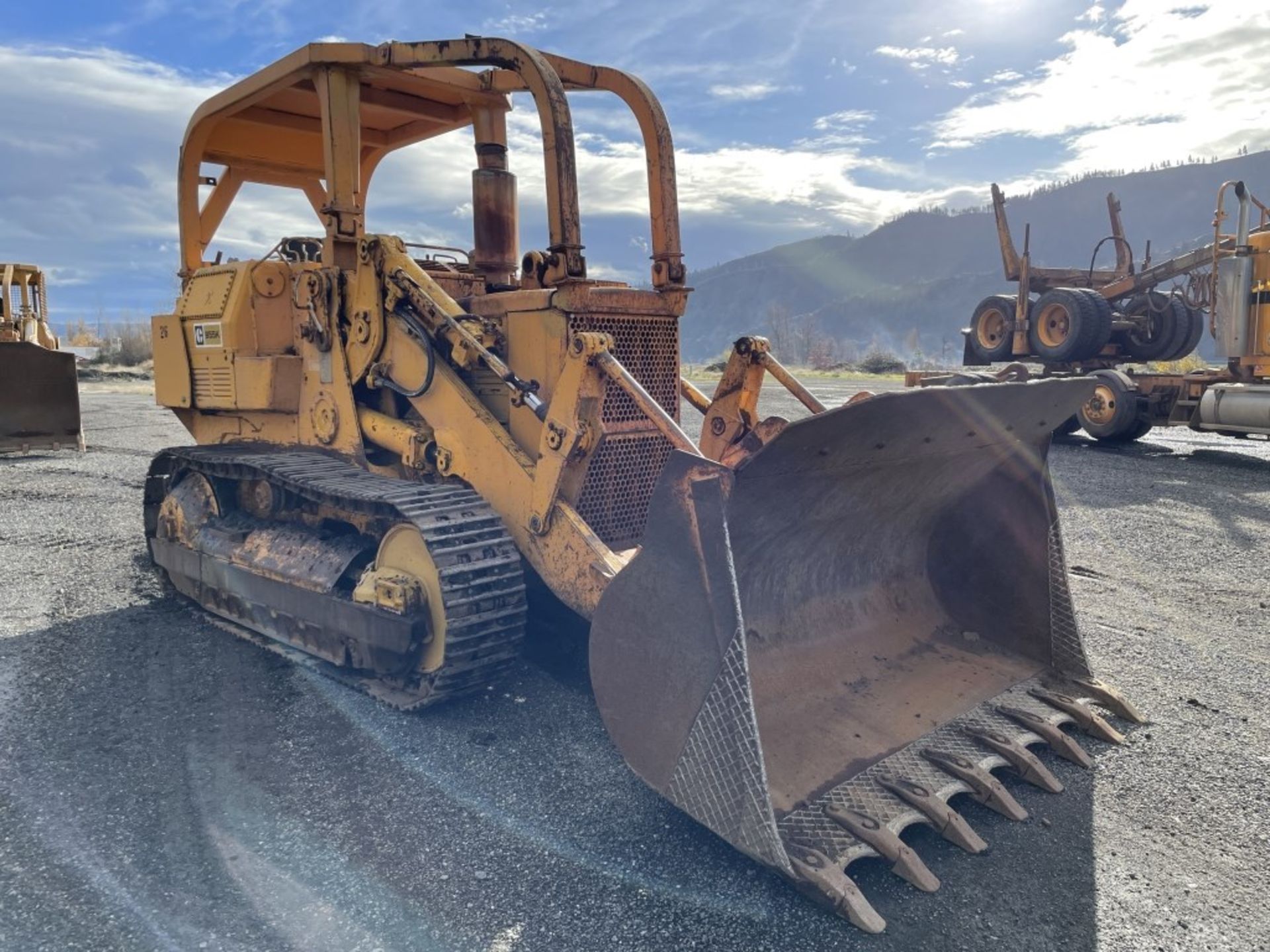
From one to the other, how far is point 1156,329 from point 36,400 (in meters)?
16.4

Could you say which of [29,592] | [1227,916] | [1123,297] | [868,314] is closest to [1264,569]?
[1227,916]

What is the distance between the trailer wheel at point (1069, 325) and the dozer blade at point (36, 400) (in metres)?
14.2

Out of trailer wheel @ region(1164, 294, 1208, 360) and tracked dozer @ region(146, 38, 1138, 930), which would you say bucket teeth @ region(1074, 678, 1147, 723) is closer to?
tracked dozer @ region(146, 38, 1138, 930)

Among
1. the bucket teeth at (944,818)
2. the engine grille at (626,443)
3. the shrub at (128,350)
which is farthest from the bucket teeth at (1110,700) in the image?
the shrub at (128,350)

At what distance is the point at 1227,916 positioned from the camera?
8.71 feet

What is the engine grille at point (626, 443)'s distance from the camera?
4.29 metres

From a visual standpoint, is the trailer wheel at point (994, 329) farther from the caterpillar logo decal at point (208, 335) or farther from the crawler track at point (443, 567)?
the crawler track at point (443, 567)

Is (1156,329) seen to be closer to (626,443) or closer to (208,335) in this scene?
(626,443)

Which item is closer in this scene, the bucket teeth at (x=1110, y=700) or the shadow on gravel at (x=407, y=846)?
the shadow on gravel at (x=407, y=846)

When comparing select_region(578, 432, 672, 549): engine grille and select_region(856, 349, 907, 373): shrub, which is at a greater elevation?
select_region(856, 349, 907, 373): shrub

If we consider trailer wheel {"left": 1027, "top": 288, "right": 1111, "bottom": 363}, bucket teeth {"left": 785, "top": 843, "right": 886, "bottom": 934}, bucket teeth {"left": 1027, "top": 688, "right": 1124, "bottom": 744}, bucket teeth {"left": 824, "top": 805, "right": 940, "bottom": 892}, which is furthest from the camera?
trailer wheel {"left": 1027, "top": 288, "right": 1111, "bottom": 363}

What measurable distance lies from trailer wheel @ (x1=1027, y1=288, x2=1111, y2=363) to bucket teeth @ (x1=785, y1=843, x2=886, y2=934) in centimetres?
1302

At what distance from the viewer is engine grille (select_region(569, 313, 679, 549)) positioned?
4.29m

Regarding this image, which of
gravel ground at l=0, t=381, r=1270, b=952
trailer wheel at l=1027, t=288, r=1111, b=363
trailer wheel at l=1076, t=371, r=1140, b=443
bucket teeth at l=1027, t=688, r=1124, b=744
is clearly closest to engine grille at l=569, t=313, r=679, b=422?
gravel ground at l=0, t=381, r=1270, b=952
